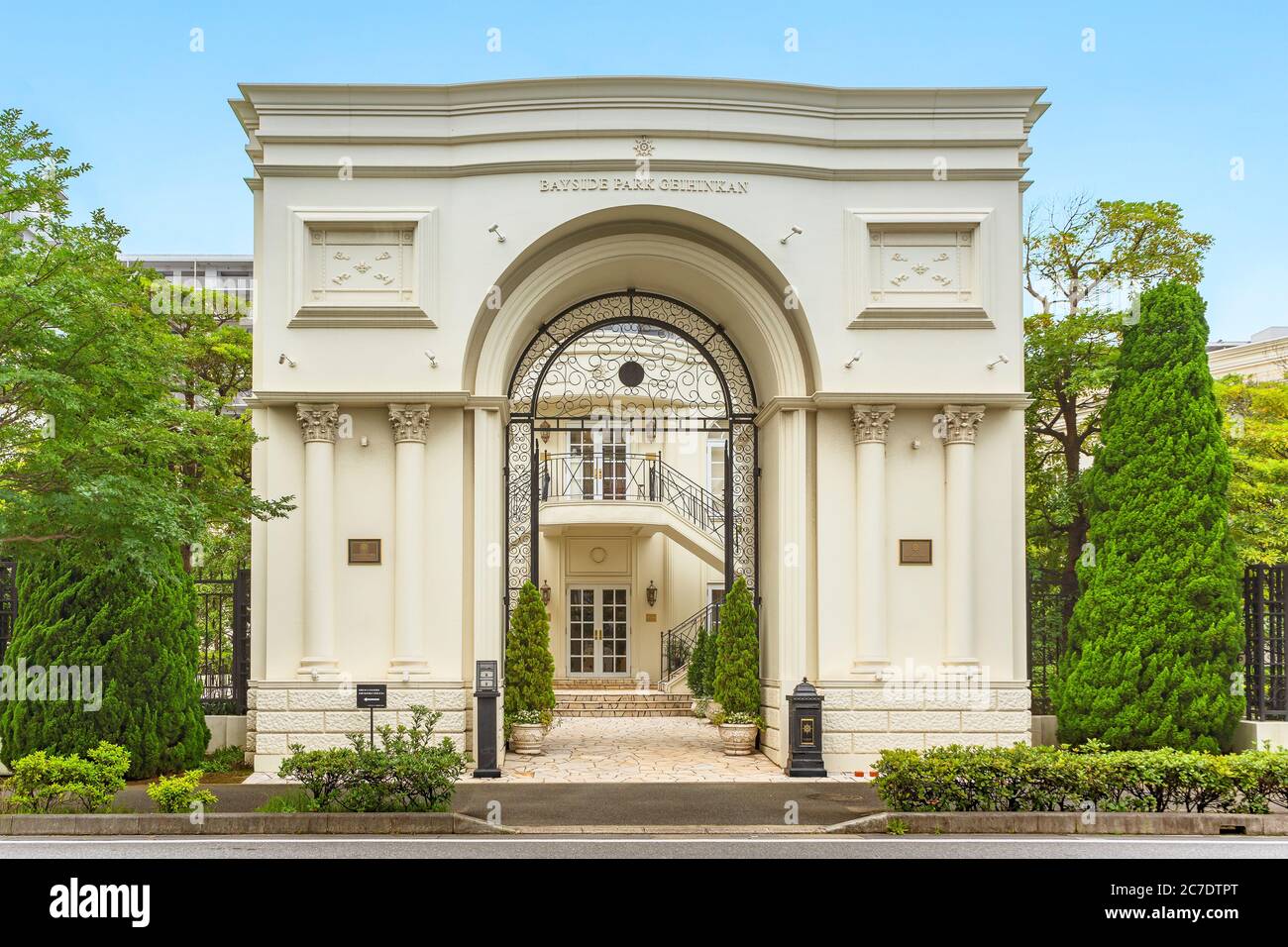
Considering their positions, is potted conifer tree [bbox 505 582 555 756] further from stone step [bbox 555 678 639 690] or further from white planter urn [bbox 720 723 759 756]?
stone step [bbox 555 678 639 690]

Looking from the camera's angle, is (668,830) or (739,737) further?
(739,737)

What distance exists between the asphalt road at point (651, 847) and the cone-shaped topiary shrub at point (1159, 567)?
4.00 m

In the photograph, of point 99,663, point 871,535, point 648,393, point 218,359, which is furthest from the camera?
point 218,359

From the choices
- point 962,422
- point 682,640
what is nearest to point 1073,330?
point 962,422

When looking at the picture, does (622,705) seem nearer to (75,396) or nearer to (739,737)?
(739,737)

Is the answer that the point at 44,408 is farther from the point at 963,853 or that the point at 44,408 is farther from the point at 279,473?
the point at 963,853

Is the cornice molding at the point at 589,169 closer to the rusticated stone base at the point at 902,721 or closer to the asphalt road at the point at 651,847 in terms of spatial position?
the rusticated stone base at the point at 902,721

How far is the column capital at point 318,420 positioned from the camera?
15.0 metres

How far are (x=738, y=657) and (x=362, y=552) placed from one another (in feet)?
18.1

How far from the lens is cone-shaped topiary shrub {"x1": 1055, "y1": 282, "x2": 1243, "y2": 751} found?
1462 centimetres

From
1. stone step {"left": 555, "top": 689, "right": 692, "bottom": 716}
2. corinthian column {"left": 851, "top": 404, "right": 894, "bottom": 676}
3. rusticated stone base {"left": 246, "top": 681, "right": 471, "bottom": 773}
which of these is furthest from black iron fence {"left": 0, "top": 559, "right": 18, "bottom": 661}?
corinthian column {"left": 851, "top": 404, "right": 894, "bottom": 676}

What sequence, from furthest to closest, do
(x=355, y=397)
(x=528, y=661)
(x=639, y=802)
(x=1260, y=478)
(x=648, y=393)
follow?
(x=1260, y=478) → (x=648, y=393) → (x=528, y=661) → (x=355, y=397) → (x=639, y=802)

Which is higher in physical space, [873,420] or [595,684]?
[873,420]

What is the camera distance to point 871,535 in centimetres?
1517
